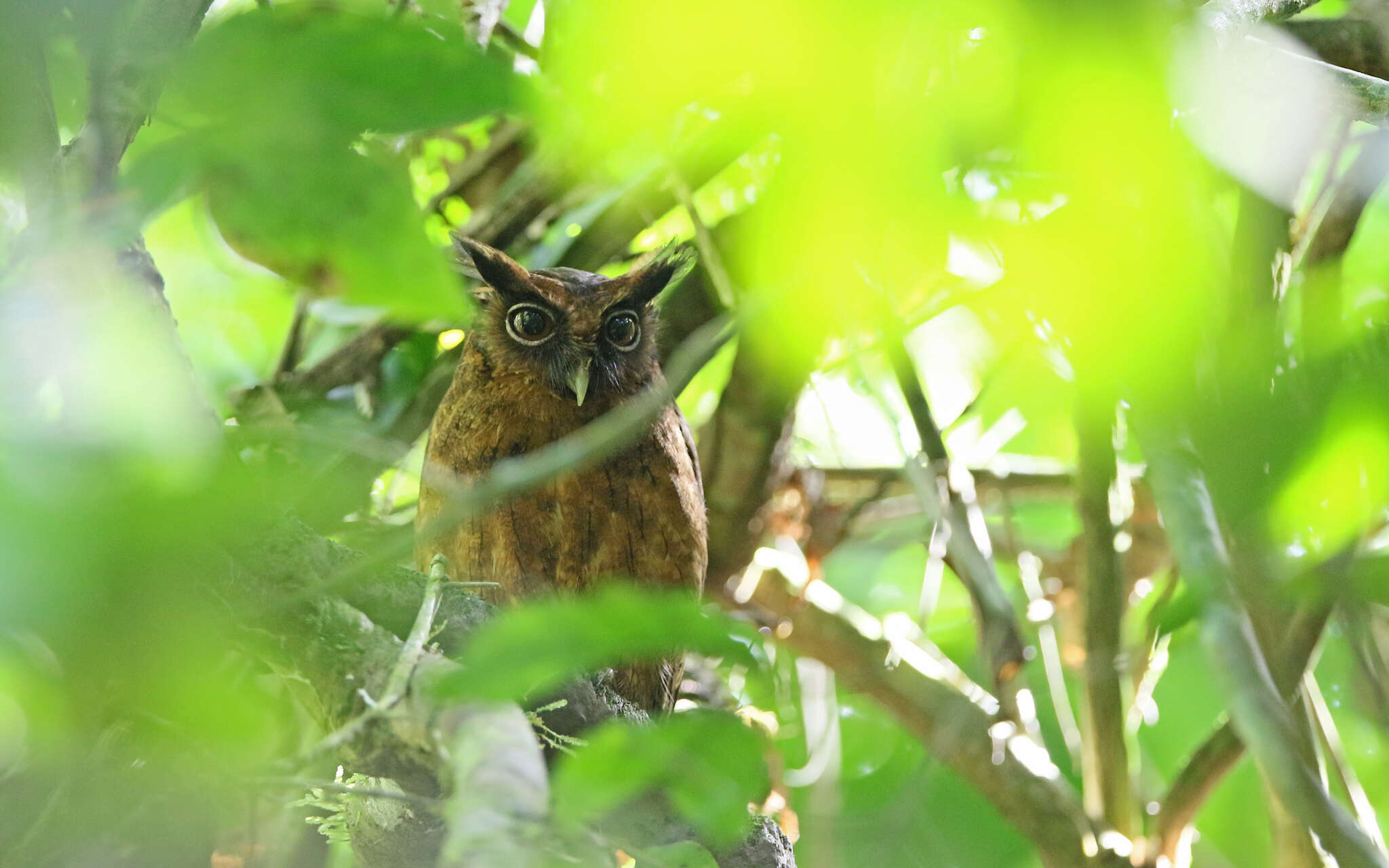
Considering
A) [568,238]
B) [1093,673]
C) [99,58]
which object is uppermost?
[99,58]

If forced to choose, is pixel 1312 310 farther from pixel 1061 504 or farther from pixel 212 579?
pixel 1061 504

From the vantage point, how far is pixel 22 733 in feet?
1.58

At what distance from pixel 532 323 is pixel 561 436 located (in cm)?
23

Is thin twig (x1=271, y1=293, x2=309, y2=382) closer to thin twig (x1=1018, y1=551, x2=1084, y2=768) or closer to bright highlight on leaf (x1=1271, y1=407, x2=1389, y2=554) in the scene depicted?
thin twig (x1=1018, y1=551, x2=1084, y2=768)

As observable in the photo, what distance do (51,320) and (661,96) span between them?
0.69 feet

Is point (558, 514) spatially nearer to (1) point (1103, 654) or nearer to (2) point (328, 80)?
(1) point (1103, 654)

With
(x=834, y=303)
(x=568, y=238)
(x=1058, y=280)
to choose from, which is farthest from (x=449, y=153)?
(x=1058, y=280)

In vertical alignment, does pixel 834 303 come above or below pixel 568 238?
above

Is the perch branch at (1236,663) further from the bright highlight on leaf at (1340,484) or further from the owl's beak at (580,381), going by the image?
the owl's beak at (580,381)

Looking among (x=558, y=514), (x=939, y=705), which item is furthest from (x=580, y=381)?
(x=939, y=705)

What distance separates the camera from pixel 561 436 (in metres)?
2.00

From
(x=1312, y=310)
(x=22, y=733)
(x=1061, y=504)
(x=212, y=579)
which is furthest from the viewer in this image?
(x=1061, y=504)

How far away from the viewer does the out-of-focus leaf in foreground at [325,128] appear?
0.35 meters

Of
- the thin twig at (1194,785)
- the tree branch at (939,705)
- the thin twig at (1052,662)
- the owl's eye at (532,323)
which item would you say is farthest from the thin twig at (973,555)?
the owl's eye at (532,323)
